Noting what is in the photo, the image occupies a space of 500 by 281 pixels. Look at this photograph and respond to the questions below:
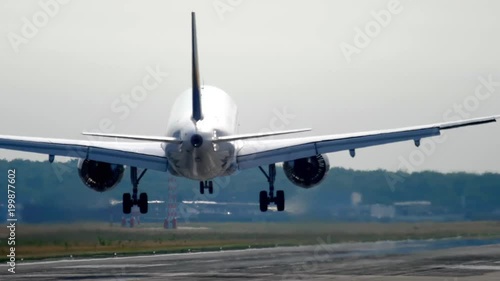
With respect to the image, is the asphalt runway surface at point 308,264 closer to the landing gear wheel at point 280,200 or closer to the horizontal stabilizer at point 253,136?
the landing gear wheel at point 280,200

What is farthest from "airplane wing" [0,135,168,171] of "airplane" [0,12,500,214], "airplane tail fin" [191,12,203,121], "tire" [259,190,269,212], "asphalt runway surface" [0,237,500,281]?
"tire" [259,190,269,212]

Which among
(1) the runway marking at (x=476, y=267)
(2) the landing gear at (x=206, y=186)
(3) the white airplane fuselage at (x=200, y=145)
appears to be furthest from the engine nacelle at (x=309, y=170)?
(1) the runway marking at (x=476, y=267)

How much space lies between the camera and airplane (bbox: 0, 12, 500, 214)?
53.8m

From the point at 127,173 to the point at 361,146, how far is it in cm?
2167

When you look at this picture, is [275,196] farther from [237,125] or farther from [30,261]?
[30,261]

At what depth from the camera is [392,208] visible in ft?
243

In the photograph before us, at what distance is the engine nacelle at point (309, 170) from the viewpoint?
2446 inches

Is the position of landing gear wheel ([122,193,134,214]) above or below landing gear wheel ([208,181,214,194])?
below

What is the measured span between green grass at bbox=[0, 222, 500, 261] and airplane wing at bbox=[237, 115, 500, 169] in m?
8.77

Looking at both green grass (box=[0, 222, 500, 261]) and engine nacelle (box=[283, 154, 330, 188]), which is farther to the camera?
engine nacelle (box=[283, 154, 330, 188])

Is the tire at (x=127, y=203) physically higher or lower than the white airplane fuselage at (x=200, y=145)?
lower

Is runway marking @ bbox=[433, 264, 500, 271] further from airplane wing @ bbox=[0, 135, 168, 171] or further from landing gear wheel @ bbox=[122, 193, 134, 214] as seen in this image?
landing gear wheel @ bbox=[122, 193, 134, 214]

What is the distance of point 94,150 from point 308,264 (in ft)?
38.3

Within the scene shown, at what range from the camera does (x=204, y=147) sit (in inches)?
2095
